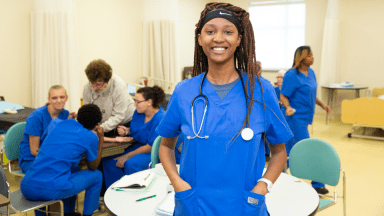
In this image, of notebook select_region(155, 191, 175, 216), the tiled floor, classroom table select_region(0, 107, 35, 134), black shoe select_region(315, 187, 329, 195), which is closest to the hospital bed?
the tiled floor

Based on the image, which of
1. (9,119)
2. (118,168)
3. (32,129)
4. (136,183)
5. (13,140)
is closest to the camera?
(136,183)

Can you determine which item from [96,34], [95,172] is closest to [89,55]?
[96,34]

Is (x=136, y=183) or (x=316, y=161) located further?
(x=316, y=161)

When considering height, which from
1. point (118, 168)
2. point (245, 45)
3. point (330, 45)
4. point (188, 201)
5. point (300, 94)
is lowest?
point (118, 168)

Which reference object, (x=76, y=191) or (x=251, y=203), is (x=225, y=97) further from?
(x=76, y=191)

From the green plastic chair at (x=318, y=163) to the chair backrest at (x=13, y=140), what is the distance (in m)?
2.24

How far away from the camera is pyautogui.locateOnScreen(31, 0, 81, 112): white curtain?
4.73 m

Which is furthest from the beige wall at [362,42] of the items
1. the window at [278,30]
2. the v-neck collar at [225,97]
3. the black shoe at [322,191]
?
the v-neck collar at [225,97]

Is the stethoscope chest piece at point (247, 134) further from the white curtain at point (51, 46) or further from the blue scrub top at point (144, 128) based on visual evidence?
the white curtain at point (51, 46)

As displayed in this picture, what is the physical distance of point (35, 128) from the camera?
118 inches

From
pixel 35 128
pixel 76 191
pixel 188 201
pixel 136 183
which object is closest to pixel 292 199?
pixel 136 183

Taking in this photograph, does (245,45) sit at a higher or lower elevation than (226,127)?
higher

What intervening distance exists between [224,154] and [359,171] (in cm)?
383

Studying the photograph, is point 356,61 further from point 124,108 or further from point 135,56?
point 124,108
